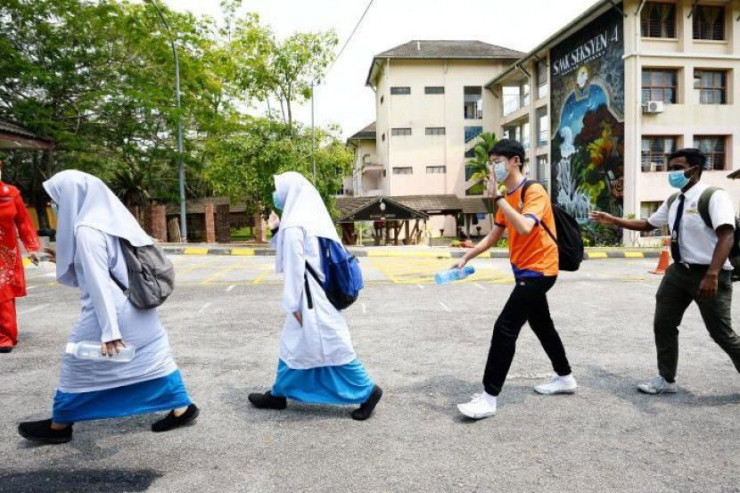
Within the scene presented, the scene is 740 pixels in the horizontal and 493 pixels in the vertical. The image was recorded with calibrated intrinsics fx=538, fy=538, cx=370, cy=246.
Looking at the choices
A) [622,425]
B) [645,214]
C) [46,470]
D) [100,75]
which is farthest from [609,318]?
[100,75]

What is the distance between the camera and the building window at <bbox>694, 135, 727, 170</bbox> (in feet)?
78.1

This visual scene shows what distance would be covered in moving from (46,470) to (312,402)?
61.6 inches

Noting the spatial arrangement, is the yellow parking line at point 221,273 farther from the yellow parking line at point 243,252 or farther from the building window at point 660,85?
the building window at point 660,85

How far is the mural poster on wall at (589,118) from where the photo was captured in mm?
23766

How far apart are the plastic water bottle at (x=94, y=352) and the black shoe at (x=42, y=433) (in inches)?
21.5

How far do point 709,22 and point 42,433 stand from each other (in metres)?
28.9

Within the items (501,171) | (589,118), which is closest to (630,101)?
(589,118)

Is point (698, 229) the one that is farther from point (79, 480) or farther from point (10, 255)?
point (10, 255)

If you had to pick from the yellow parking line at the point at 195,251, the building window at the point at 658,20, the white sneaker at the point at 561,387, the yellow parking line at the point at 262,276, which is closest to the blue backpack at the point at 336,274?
the white sneaker at the point at 561,387

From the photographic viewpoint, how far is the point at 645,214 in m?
23.7

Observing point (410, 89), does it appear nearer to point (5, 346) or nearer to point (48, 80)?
point (48, 80)

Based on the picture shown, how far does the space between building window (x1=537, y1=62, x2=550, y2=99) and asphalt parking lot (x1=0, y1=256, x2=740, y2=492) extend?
26669 mm

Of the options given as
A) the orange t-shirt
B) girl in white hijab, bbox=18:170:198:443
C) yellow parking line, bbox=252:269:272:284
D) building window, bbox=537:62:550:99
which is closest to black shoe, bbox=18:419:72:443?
girl in white hijab, bbox=18:170:198:443

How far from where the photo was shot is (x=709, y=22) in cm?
2384
